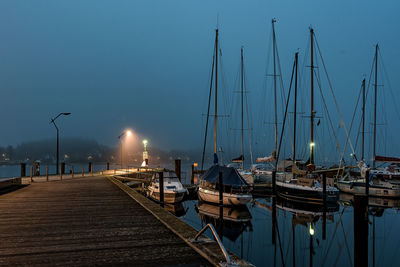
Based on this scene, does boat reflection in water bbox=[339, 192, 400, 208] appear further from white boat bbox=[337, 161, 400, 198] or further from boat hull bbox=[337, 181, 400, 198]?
white boat bbox=[337, 161, 400, 198]

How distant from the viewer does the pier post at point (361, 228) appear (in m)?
6.93

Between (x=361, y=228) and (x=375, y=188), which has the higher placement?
(x=361, y=228)

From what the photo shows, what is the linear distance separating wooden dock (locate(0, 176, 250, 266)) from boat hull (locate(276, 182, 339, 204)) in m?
21.6

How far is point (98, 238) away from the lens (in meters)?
6.86

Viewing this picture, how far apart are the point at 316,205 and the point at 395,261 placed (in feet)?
44.3

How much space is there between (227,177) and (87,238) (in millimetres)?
18758

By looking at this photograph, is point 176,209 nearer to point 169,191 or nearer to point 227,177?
point 169,191

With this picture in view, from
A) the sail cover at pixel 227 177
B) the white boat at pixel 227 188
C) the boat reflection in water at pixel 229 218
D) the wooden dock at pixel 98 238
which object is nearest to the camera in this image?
the wooden dock at pixel 98 238

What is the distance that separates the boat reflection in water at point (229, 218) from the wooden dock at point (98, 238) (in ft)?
32.1

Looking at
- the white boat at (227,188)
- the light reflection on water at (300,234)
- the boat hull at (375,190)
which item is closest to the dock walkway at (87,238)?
the light reflection on water at (300,234)

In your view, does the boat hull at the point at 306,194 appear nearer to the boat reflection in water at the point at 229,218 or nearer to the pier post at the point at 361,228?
the boat reflection in water at the point at 229,218

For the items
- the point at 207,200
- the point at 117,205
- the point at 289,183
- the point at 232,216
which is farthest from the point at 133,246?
the point at 289,183

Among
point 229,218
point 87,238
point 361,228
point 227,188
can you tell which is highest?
point 361,228

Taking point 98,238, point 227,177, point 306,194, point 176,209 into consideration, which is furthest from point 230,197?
point 98,238
